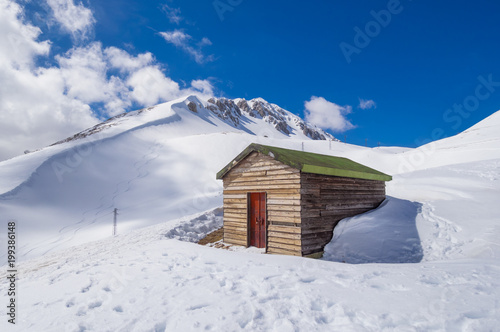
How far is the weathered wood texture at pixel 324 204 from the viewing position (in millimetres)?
9719

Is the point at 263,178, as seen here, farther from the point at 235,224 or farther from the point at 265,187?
the point at 235,224

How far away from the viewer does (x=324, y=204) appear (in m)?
10.5

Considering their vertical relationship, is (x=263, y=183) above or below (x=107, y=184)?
above

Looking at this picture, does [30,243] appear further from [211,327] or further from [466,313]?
[466,313]

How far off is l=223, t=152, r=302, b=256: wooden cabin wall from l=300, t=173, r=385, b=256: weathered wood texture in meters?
0.34

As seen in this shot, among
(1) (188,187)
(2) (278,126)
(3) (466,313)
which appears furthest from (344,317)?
(2) (278,126)

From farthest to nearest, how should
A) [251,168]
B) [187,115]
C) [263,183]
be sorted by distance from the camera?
1. [187,115]
2. [251,168]
3. [263,183]

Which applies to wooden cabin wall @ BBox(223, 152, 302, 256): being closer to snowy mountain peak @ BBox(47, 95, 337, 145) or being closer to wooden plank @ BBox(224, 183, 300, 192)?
wooden plank @ BBox(224, 183, 300, 192)

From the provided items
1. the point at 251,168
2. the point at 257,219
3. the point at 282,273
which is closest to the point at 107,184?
the point at 251,168

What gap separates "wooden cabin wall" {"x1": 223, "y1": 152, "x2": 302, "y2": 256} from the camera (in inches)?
382

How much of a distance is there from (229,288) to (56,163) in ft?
124

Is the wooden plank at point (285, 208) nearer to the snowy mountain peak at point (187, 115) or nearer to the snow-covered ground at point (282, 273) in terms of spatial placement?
the snow-covered ground at point (282, 273)

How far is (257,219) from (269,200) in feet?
3.80

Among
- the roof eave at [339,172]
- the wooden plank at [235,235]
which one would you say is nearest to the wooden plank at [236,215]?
the wooden plank at [235,235]
